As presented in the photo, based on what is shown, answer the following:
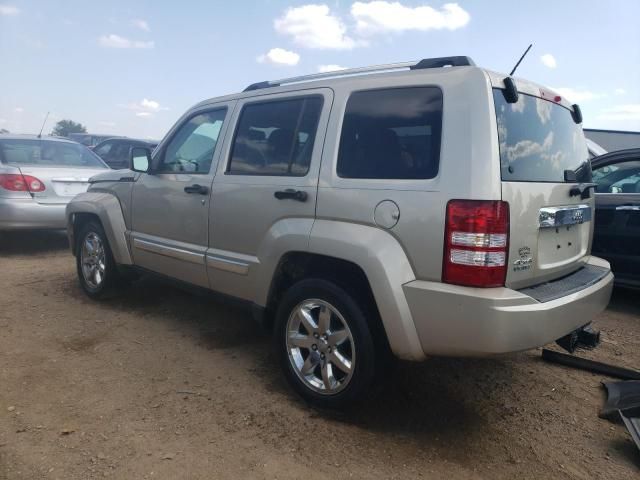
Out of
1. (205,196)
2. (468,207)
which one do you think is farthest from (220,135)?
(468,207)

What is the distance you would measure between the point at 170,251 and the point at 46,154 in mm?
4549

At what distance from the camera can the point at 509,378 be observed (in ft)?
11.4

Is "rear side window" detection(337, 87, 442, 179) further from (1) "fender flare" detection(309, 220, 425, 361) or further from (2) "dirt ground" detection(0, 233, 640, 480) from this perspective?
(2) "dirt ground" detection(0, 233, 640, 480)

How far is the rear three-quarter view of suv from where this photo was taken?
2391 millimetres

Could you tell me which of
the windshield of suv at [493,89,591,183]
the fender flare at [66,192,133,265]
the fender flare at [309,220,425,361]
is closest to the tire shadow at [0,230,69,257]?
the fender flare at [66,192,133,265]

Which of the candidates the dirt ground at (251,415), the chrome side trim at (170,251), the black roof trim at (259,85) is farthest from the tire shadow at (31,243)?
the black roof trim at (259,85)

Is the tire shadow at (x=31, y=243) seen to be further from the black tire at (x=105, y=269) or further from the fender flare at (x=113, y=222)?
the fender flare at (x=113, y=222)

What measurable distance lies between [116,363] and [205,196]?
4.44ft

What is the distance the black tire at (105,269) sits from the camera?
4.76m

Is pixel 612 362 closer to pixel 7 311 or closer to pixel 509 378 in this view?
pixel 509 378

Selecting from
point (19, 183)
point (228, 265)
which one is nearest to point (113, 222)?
point (228, 265)

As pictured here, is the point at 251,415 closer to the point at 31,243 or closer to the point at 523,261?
the point at 523,261

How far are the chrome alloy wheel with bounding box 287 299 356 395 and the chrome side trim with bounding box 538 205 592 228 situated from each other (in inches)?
47.8

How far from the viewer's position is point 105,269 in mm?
4801
